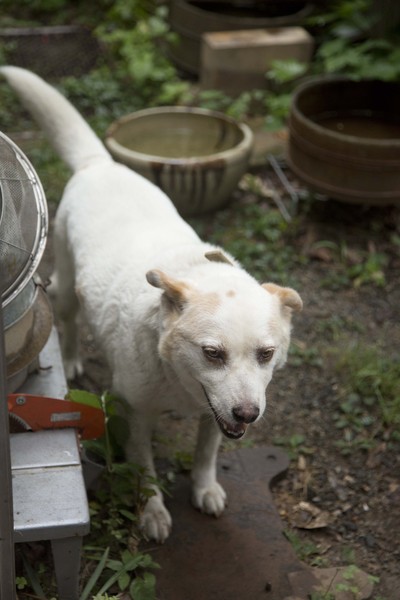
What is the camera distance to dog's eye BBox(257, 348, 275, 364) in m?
2.94

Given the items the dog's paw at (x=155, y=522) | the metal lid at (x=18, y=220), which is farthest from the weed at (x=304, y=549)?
the metal lid at (x=18, y=220)

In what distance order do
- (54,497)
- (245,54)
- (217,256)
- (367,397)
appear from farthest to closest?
(245,54) → (367,397) → (217,256) → (54,497)

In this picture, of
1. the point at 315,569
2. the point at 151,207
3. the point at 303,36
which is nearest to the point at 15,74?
the point at 151,207

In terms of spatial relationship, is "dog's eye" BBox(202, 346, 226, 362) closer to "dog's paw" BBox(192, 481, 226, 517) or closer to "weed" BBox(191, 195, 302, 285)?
"dog's paw" BBox(192, 481, 226, 517)

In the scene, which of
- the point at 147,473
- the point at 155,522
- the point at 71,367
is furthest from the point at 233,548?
the point at 71,367

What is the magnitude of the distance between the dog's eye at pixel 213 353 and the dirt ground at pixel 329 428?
1306 millimetres

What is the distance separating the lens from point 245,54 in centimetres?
761

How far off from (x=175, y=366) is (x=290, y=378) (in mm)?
1858

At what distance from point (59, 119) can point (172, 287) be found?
1.77 metres

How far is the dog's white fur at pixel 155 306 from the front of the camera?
2.93 metres

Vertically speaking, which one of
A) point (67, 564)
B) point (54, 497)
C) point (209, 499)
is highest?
point (54, 497)

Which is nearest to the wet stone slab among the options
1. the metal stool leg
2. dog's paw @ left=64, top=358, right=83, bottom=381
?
the metal stool leg

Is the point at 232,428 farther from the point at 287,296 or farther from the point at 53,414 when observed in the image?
the point at 53,414

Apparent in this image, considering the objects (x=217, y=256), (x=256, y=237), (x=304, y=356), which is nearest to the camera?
(x=217, y=256)
